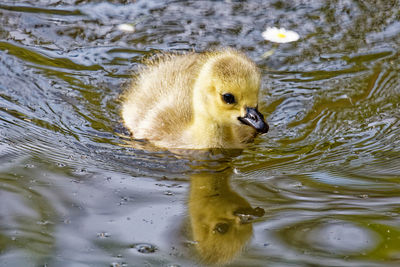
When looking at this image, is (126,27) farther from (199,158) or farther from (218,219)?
(218,219)

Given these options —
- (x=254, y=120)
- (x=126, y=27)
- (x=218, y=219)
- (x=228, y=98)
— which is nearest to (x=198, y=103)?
(x=228, y=98)

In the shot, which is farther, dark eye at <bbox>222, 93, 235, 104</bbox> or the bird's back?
the bird's back

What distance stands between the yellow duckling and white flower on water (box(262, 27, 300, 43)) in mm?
1106

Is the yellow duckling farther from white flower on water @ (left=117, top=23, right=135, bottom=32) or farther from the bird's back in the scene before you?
white flower on water @ (left=117, top=23, right=135, bottom=32)

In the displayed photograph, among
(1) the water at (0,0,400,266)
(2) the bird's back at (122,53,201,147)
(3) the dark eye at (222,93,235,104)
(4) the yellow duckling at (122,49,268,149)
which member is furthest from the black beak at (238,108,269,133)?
(2) the bird's back at (122,53,201,147)

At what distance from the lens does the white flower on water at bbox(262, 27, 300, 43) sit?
550cm

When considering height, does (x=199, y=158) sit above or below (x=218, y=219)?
above

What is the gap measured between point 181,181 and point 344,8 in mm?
3046

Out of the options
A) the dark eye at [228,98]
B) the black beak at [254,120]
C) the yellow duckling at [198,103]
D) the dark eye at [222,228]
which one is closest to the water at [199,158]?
the dark eye at [222,228]

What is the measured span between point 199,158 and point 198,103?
1.15 feet

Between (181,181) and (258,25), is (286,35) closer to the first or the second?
(258,25)

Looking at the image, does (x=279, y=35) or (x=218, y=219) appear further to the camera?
(x=279, y=35)

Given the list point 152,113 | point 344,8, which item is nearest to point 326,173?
point 152,113

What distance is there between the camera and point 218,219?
2951 millimetres
